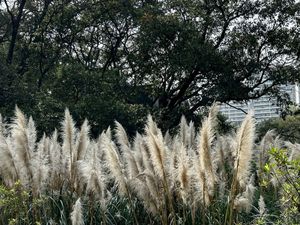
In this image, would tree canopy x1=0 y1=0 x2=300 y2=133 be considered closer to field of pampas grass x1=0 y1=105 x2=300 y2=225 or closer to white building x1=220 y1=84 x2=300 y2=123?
white building x1=220 y1=84 x2=300 y2=123

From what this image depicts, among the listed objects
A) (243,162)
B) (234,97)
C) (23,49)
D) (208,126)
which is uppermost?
(23,49)

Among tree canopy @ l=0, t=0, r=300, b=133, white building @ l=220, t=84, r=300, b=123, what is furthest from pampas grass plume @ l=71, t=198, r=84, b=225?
white building @ l=220, t=84, r=300, b=123

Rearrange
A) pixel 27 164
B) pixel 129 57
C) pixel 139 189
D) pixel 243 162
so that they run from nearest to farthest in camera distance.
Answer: pixel 243 162 < pixel 139 189 < pixel 27 164 < pixel 129 57

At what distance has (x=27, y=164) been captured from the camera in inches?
171

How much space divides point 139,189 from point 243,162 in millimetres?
992

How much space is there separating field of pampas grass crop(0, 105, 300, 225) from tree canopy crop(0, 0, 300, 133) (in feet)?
26.5

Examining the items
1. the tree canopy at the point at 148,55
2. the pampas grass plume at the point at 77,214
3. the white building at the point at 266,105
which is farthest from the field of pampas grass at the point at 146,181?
the white building at the point at 266,105

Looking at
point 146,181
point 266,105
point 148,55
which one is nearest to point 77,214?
point 146,181

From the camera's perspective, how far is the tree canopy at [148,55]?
14.0 m

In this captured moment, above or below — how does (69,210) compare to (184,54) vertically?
below

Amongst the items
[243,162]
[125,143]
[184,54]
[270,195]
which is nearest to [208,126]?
[243,162]

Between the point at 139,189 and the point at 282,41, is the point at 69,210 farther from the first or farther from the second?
the point at 282,41

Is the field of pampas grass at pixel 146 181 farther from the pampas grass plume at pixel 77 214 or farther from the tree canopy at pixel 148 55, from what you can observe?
the tree canopy at pixel 148 55

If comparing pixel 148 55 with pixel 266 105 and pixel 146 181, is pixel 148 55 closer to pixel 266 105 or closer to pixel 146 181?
pixel 266 105
